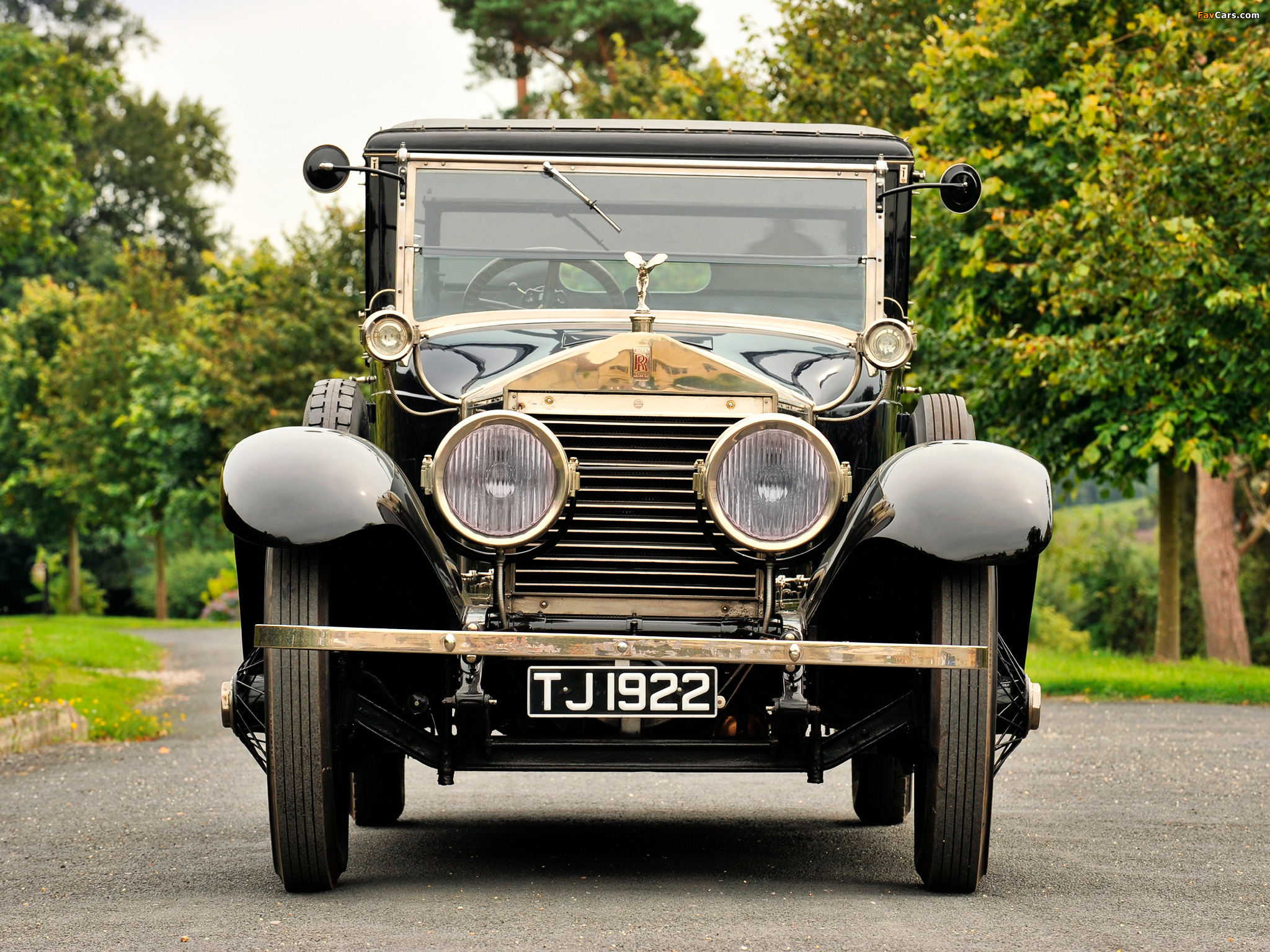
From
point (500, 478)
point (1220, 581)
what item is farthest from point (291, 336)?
point (500, 478)

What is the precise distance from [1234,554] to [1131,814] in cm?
1571

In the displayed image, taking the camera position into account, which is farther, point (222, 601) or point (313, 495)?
point (222, 601)

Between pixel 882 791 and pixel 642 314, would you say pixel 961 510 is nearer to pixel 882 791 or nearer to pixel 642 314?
pixel 642 314

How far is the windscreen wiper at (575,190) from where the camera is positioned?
6.17 meters

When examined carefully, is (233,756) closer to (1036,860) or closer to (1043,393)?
(1036,860)

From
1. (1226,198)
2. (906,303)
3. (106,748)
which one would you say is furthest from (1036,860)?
(1226,198)

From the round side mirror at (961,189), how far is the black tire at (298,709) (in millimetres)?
2957

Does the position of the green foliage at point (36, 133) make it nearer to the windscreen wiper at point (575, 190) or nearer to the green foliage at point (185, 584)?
the windscreen wiper at point (575, 190)

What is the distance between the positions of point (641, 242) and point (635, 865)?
234cm

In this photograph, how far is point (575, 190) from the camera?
618cm

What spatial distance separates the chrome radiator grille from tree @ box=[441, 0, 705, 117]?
30231 mm

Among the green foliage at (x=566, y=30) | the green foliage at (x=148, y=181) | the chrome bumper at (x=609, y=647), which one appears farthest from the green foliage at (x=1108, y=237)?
the green foliage at (x=148, y=181)

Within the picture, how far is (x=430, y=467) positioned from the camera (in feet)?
17.1

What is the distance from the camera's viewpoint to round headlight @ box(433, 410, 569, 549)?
16.1 feet
